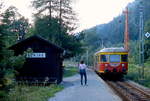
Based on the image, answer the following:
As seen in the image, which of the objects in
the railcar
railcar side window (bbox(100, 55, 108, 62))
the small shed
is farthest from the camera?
railcar side window (bbox(100, 55, 108, 62))

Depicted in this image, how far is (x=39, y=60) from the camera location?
21.5m

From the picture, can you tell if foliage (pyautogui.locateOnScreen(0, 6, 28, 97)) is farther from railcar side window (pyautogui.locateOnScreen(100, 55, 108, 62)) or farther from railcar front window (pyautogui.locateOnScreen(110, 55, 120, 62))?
railcar front window (pyautogui.locateOnScreen(110, 55, 120, 62))

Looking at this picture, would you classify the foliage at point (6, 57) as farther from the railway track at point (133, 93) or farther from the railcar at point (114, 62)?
the railcar at point (114, 62)

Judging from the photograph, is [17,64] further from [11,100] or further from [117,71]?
[117,71]

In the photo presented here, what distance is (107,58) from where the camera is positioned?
92.9ft

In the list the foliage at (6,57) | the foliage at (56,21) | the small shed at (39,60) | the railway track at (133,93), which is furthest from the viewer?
the foliage at (56,21)

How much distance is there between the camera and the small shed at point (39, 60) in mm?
21469

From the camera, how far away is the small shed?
21469 mm

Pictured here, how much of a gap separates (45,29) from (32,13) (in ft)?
9.58

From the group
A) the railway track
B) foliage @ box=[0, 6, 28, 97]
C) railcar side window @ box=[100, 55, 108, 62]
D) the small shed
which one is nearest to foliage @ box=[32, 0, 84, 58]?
railcar side window @ box=[100, 55, 108, 62]

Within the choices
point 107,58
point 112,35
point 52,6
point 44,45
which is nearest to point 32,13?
point 52,6

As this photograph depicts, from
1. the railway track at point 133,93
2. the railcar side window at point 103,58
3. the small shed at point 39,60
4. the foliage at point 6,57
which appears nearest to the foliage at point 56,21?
the railcar side window at point 103,58

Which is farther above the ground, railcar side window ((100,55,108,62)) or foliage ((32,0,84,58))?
foliage ((32,0,84,58))

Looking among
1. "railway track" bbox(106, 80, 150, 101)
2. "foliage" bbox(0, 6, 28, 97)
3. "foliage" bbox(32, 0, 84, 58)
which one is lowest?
"railway track" bbox(106, 80, 150, 101)
